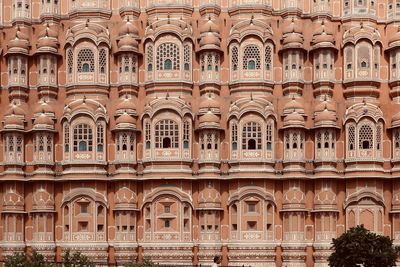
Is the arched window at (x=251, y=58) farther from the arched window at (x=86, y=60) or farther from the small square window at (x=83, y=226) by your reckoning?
the small square window at (x=83, y=226)

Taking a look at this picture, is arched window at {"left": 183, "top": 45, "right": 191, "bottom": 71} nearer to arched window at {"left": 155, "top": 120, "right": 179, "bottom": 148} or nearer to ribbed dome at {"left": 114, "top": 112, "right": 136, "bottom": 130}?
arched window at {"left": 155, "top": 120, "right": 179, "bottom": 148}

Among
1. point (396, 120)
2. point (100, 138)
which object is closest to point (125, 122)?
point (100, 138)

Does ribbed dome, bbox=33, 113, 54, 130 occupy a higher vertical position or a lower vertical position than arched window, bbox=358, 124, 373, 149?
higher

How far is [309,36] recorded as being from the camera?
142ft

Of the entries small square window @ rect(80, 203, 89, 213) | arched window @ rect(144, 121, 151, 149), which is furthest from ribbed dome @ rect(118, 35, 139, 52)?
small square window @ rect(80, 203, 89, 213)

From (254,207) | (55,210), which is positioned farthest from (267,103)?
(55,210)

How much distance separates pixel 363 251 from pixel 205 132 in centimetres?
1059

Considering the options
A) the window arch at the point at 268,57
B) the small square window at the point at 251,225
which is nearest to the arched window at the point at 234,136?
the window arch at the point at 268,57

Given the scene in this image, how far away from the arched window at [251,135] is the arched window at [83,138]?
7633 millimetres

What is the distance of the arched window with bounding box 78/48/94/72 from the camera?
141 feet

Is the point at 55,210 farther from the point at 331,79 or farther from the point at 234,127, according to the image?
the point at 331,79

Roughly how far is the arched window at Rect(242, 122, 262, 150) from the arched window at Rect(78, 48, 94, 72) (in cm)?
841

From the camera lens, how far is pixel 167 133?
137ft

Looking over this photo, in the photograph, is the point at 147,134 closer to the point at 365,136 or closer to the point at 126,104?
the point at 126,104
